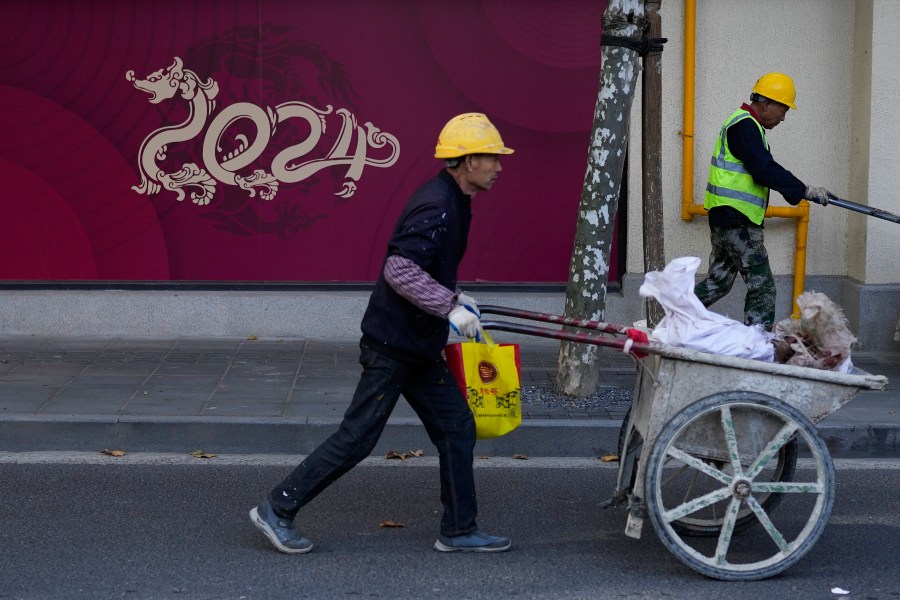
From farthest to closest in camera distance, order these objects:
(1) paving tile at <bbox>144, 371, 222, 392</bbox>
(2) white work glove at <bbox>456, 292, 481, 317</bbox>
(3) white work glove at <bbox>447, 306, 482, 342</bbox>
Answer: (1) paving tile at <bbox>144, 371, 222, 392</bbox> → (2) white work glove at <bbox>456, 292, 481, 317</bbox> → (3) white work glove at <bbox>447, 306, 482, 342</bbox>

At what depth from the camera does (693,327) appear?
4672 millimetres

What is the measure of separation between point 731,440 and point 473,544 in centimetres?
115

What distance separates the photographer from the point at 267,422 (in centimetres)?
670

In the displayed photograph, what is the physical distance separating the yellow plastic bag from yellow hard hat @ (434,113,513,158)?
2.48 ft

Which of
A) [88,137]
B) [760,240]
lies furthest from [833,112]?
[88,137]

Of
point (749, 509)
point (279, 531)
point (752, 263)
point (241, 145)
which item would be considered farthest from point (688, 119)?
point (279, 531)

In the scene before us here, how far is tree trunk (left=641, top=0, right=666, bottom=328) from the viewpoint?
7438 millimetres

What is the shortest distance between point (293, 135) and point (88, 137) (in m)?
1.55

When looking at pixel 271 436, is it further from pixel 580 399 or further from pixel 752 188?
pixel 752 188

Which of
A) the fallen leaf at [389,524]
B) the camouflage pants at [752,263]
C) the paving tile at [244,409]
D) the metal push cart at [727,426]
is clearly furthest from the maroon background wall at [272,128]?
the metal push cart at [727,426]

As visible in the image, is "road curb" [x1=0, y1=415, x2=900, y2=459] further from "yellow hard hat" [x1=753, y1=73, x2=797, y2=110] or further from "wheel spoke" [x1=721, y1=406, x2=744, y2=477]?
"wheel spoke" [x1=721, y1=406, x2=744, y2=477]

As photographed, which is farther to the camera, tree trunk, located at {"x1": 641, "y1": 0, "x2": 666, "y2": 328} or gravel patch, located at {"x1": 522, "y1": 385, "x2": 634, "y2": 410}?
tree trunk, located at {"x1": 641, "y1": 0, "x2": 666, "y2": 328}

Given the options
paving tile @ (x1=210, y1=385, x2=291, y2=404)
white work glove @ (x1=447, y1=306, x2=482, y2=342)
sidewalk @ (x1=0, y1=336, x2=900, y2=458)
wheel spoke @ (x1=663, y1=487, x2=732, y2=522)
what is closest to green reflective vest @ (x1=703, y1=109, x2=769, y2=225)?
sidewalk @ (x1=0, y1=336, x2=900, y2=458)

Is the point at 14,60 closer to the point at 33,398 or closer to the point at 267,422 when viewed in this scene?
the point at 33,398
